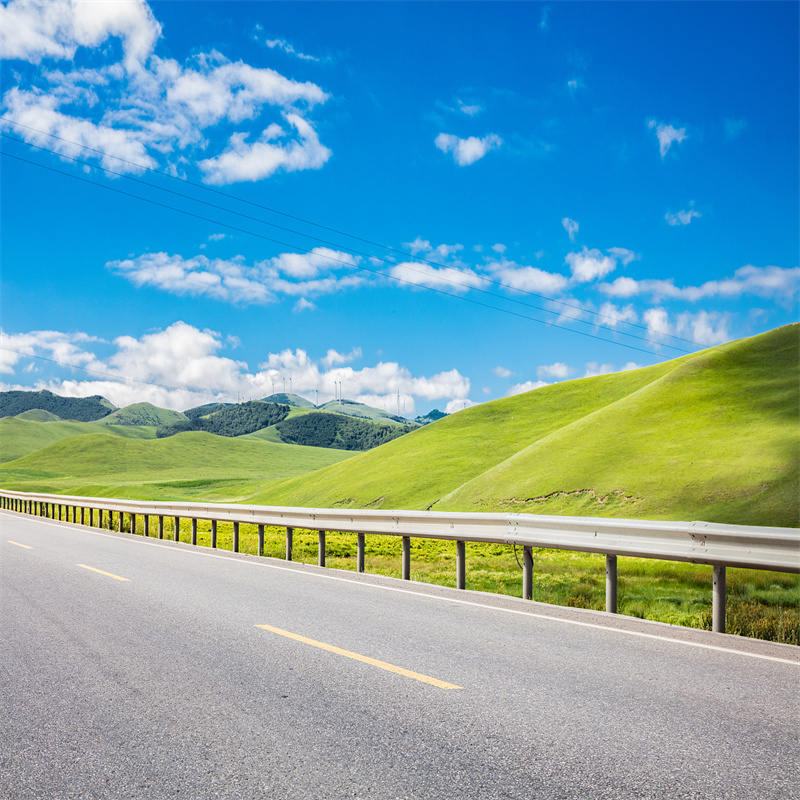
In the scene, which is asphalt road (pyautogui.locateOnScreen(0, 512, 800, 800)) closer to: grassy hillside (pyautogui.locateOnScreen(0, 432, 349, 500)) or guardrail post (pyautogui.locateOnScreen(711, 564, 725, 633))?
guardrail post (pyautogui.locateOnScreen(711, 564, 725, 633))

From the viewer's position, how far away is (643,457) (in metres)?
39.2

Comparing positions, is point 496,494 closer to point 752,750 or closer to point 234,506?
point 234,506

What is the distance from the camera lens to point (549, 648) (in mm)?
6789

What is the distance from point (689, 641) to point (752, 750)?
3.26 m

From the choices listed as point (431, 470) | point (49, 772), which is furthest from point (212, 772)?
point (431, 470)

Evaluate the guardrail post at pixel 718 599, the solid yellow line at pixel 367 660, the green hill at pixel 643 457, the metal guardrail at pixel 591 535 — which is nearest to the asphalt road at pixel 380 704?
the solid yellow line at pixel 367 660

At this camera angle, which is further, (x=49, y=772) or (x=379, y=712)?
(x=379, y=712)

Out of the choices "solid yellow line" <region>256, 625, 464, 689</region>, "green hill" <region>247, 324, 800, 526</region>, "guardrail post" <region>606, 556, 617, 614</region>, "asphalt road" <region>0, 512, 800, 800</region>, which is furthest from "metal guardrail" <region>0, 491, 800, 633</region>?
"green hill" <region>247, 324, 800, 526</region>

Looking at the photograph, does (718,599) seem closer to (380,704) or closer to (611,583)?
(611,583)

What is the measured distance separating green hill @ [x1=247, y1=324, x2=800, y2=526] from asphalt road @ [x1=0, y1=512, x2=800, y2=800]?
24.1 metres

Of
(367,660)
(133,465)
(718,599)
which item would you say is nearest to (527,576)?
(718,599)

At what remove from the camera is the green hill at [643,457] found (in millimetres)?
32156

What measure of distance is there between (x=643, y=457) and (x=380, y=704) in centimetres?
3688

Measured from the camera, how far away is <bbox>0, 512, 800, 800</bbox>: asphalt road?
370cm
